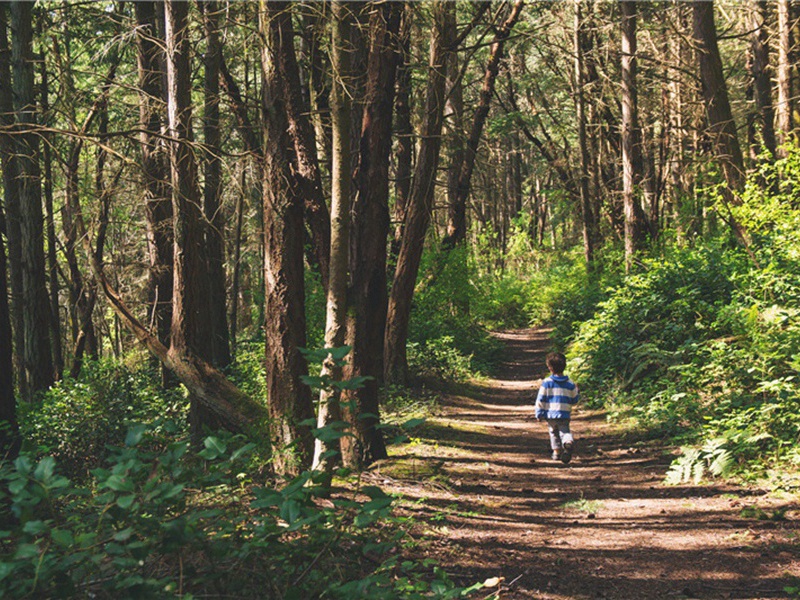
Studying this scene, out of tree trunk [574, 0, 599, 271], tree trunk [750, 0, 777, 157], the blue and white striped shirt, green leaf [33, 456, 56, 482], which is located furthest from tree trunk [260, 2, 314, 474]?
tree trunk [574, 0, 599, 271]

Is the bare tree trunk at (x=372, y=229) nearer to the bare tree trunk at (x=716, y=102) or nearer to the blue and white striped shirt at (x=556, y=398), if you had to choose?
the blue and white striped shirt at (x=556, y=398)

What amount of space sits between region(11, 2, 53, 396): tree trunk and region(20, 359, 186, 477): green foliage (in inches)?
87.4

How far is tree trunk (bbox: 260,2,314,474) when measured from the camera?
7.09 meters

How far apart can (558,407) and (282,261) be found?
3.96 meters

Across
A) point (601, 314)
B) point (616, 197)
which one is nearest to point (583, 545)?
point (601, 314)

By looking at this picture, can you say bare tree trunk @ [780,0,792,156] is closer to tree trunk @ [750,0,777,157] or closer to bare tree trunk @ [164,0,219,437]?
tree trunk @ [750,0,777,157]

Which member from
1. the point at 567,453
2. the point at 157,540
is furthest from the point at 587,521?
the point at 157,540

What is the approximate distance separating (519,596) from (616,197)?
23058mm

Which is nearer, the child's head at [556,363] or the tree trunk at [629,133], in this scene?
the child's head at [556,363]

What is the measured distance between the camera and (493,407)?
13.8 metres

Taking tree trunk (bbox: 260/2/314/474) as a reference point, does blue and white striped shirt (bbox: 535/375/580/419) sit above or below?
below

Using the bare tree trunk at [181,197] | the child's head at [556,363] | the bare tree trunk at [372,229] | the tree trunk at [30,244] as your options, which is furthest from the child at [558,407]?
the tree trunk at [30,244]

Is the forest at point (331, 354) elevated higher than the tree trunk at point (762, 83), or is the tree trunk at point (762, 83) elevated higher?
the tree trunk at point (762, 83)

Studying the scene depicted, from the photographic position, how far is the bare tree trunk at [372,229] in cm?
829
